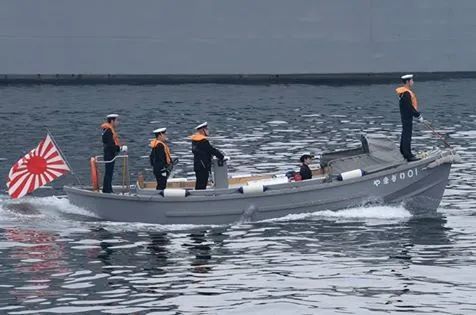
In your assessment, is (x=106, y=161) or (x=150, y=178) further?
(x=150, y=178)

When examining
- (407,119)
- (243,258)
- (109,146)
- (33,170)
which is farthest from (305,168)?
(33,170)

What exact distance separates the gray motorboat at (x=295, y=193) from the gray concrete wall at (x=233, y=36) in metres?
41.4

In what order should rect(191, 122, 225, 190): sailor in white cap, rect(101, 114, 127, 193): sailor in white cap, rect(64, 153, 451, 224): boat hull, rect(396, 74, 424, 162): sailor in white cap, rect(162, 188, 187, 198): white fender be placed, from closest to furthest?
rect(162, 188, 187, 198): white fender, rect(64, 153, 451, 224): boat hull, rect(191, 122, 225, 190): sailor in white cap, rect(101, 114, 127, 193): sailor in white cap, rect(396, 74, 424, 162): sailor in white cap

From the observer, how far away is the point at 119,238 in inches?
1049

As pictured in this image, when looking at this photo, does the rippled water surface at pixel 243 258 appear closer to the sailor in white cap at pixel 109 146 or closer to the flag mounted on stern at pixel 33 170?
the flag mounted on stern at pixel 33 170

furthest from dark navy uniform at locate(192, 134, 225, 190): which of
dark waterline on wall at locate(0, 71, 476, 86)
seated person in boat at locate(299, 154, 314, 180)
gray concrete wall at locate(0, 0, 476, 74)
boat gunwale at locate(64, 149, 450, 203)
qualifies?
dark waterline on wall at locate(0, 71, 476, 86)

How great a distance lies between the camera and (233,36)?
232 feet

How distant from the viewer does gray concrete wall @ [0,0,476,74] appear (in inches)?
2758

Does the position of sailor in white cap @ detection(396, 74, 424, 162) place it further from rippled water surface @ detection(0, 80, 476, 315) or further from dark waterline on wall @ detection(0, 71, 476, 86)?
dark waterline on wall @ detection(0, 71, 476, 86)

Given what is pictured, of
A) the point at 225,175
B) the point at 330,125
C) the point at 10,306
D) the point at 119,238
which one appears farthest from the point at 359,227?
the point at 330,125

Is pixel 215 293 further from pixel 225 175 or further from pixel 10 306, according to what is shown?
pixel 225 175

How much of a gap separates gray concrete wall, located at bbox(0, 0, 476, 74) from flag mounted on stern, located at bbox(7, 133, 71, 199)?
40653mm

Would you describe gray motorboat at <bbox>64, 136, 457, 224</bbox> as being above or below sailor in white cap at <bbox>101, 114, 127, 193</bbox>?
below

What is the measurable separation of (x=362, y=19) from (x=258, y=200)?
45226 millimetres
